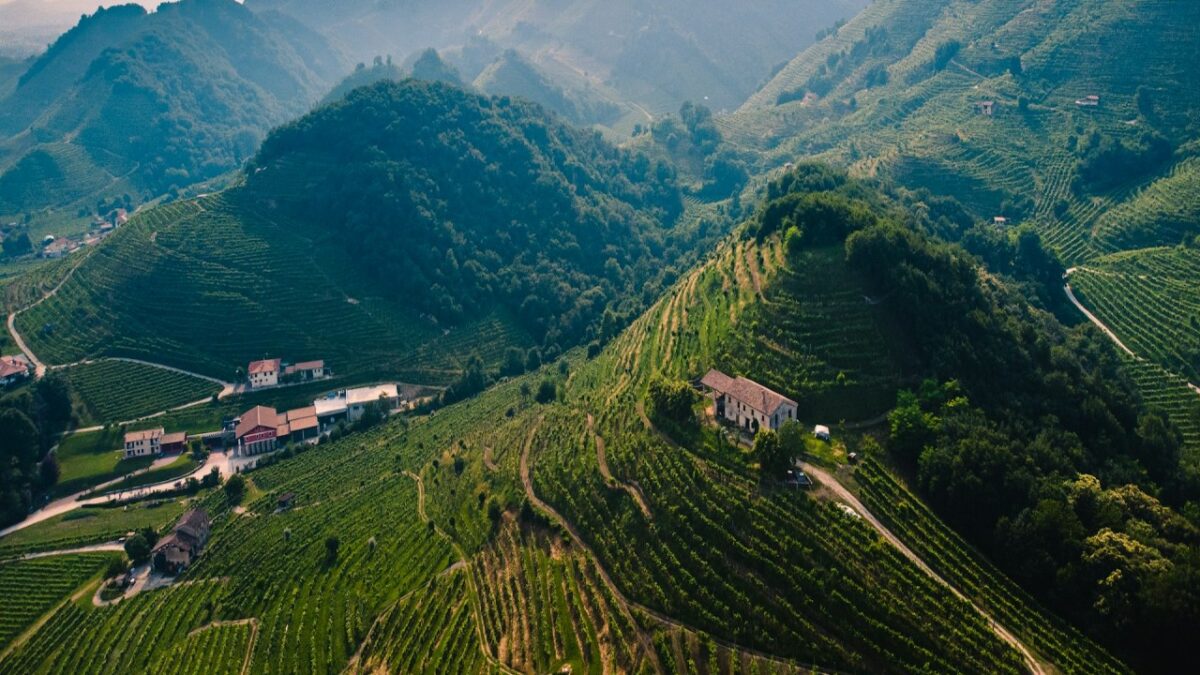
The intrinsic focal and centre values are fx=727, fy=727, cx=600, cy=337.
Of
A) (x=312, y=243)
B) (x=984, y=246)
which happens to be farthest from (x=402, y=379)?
(x=984, y=246)

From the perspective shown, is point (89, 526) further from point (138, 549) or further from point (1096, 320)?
point (1096, 320)

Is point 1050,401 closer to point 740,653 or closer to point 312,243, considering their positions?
point 740,653

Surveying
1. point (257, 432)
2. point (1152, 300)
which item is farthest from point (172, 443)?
point (1152, 300)

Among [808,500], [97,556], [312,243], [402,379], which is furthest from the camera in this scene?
[312,243]

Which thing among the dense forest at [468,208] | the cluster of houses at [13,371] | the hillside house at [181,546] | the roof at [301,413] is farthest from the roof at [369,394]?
the cluster of houses at [13,371]

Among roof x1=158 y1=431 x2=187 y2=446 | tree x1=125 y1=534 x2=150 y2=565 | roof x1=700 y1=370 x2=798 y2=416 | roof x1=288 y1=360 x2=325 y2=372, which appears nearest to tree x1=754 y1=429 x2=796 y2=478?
roof x1=700 y1=370 x2=798 y2=416

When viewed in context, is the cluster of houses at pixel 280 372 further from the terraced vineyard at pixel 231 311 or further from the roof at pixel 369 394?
the roof at pixel 369 394

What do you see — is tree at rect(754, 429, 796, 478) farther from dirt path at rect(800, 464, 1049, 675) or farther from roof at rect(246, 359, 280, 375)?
roof at rect(246, 359, 280, 375)

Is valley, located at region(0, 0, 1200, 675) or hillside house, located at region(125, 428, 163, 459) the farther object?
hillside house, located at region(125, 428, 163, 459)
